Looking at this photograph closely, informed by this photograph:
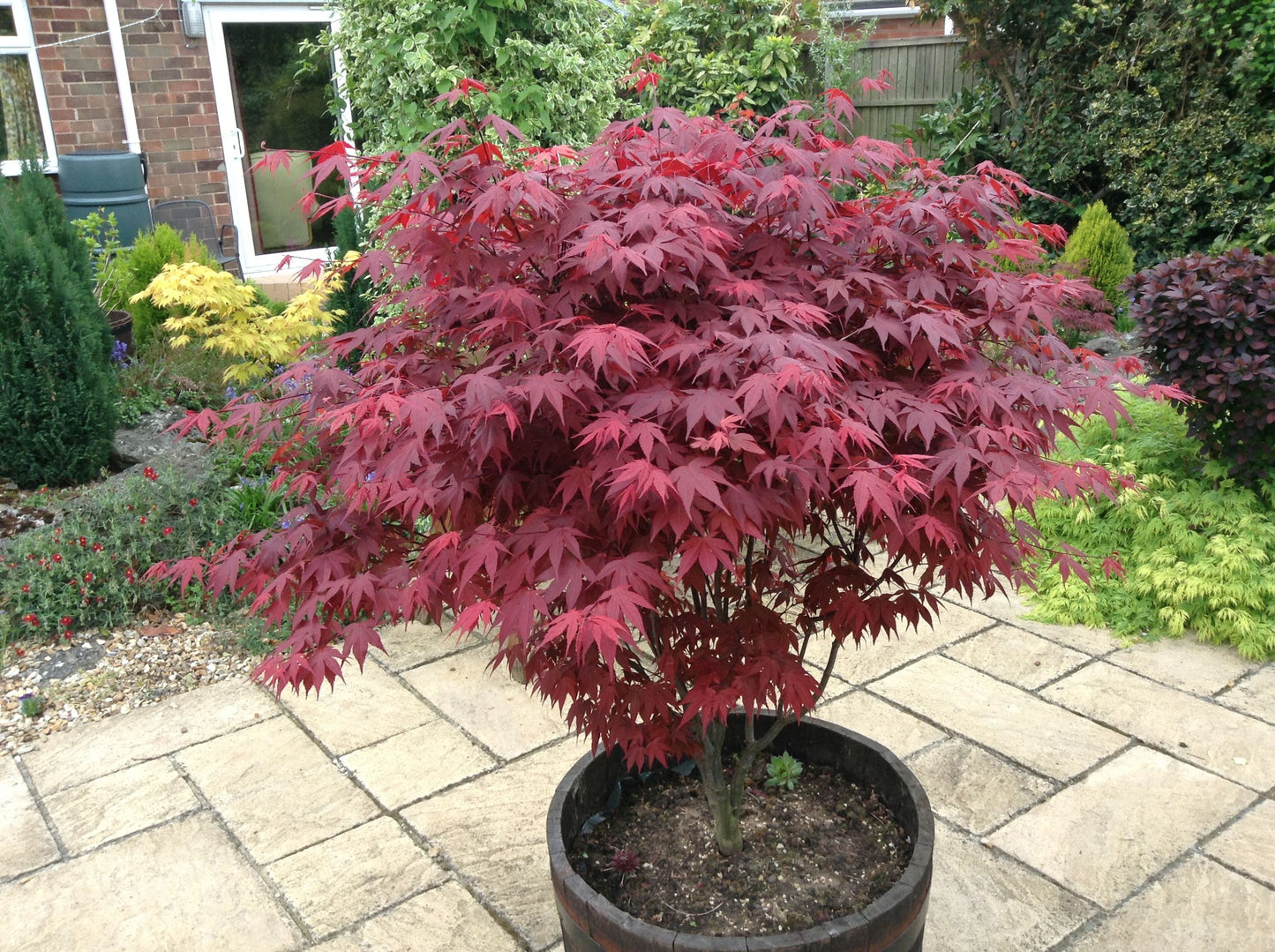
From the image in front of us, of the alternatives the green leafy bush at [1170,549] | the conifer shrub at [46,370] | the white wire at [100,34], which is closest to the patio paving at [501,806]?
the green leafy bush at [1170,549]

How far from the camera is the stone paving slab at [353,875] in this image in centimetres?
244

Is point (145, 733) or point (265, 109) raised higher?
point (265, 109)

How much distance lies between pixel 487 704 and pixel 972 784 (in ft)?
5.12

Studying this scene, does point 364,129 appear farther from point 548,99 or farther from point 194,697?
point 194,697

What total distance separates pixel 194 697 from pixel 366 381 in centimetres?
189

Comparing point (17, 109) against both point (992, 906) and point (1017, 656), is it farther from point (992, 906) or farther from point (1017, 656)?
point (992, 906)

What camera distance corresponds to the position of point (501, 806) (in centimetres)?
282

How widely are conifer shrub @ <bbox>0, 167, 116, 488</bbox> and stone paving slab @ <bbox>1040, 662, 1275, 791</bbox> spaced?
13.7 feet

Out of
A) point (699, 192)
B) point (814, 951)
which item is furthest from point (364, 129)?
point (814, 951)

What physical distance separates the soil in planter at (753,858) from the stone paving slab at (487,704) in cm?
89

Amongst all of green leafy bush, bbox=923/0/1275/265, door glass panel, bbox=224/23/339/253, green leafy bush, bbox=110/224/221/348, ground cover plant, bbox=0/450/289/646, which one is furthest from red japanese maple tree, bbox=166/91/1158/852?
door glass panel, bbox=224/23/339/253

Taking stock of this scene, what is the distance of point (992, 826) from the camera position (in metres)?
2.68

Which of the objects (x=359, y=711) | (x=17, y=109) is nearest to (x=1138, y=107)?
(x=359, y=711)

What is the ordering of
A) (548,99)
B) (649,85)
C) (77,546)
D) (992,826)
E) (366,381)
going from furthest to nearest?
(548,99) → (77,546) → (992,826) → (649,85) → (366,381)
